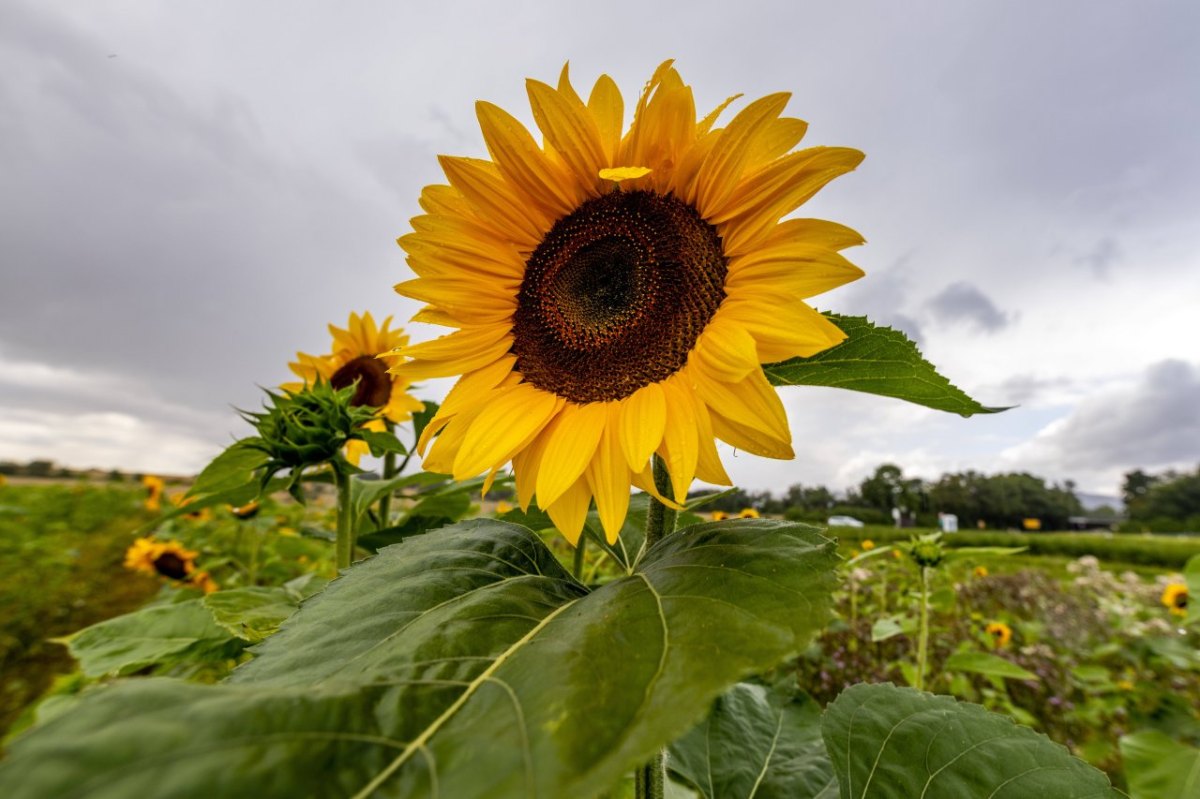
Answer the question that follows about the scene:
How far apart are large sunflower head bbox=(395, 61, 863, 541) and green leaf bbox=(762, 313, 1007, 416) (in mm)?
104

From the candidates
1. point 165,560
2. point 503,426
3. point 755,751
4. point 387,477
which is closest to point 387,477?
point 387,477

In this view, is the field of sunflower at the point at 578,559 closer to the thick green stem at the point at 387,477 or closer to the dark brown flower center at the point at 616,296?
the dark brown flower center at the point at 616,296

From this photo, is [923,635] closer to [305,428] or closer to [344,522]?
[344,522]

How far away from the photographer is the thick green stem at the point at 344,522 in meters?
1.44

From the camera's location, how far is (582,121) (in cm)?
102

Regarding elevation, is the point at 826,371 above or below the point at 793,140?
below

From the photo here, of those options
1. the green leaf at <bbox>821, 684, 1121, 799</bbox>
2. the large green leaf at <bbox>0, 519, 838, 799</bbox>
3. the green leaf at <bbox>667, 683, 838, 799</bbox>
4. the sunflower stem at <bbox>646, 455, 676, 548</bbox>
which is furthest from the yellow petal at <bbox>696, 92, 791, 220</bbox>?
the green leaf at <bbox>667, 683, 838, 799</bbox>

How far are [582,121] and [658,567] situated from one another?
71 centimetres

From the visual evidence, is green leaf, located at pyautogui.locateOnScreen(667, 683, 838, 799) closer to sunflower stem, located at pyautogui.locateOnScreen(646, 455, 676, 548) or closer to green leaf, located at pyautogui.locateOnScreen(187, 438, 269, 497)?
sunflower stem, located at pyautogui.locateOnScreen(646, 455, 676, 548)

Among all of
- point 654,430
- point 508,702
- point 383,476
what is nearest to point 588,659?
point 508,702

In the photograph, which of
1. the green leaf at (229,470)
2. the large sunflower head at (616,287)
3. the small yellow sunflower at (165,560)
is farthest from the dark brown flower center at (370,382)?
the small yellow sunflower at (165,560)

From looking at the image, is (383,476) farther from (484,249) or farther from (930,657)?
(930,657)

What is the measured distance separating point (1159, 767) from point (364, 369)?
113 inches

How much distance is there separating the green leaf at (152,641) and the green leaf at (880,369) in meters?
1.33
